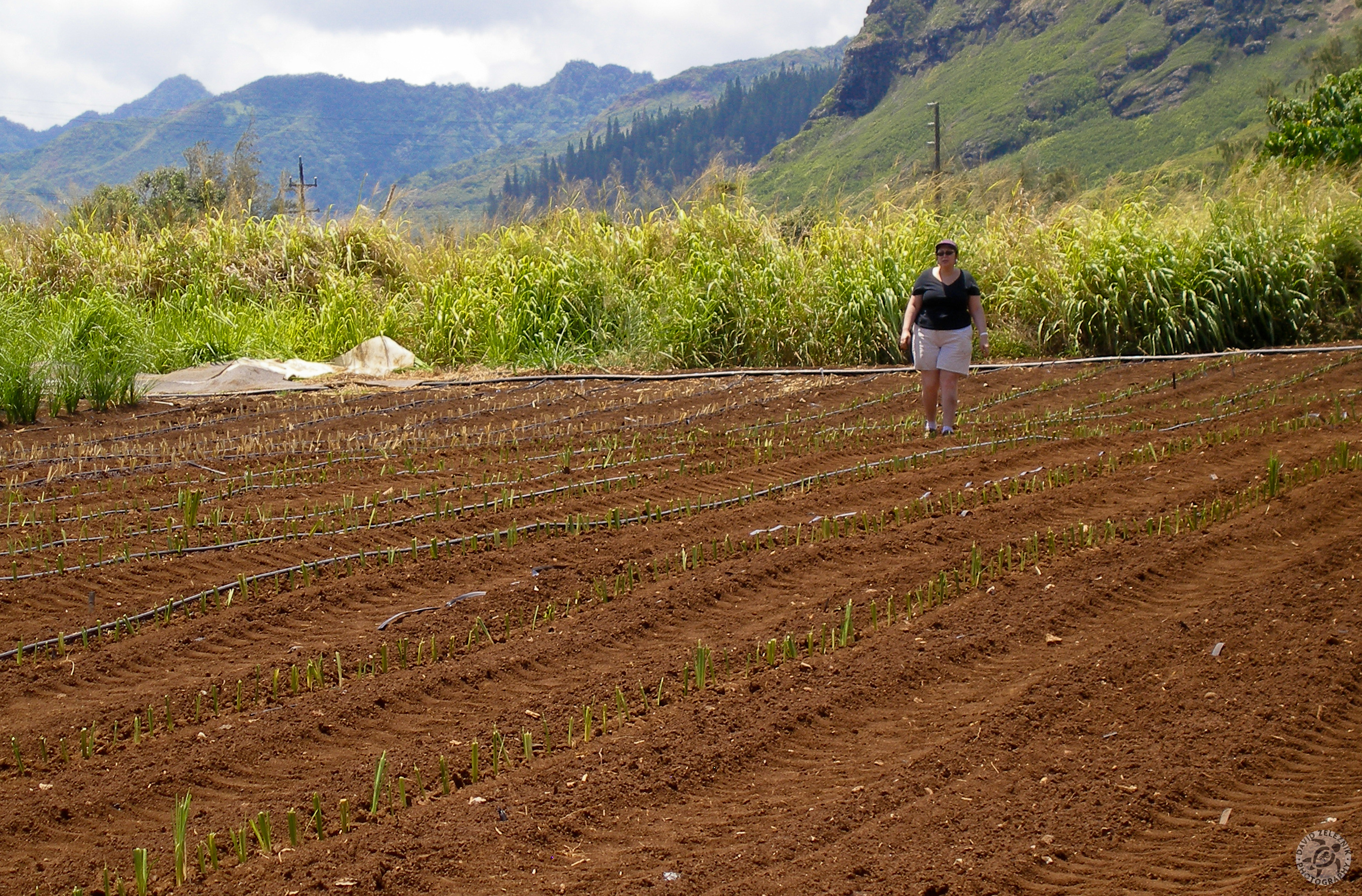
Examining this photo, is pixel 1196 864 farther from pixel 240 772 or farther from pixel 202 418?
pixel 202 418

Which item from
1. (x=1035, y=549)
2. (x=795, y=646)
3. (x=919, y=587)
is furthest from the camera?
(x=1035, y=549)

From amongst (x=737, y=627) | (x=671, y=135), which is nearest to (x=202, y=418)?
(x=737, y=627)

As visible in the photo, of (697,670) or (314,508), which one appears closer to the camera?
(697,670)

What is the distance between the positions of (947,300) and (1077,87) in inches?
2864

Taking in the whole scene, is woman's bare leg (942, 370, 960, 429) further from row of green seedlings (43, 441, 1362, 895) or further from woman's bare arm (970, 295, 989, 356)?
row of green seedlings (43, 441, 1362, 895)

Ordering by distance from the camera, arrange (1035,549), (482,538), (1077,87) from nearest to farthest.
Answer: (1035,549)
(482,538)
(1077,87)

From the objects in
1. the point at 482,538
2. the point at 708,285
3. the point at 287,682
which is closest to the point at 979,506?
the point at 482,538

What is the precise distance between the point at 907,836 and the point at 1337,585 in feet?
7.89

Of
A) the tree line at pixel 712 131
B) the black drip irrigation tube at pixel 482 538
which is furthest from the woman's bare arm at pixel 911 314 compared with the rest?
the tree line at pixel 712 131

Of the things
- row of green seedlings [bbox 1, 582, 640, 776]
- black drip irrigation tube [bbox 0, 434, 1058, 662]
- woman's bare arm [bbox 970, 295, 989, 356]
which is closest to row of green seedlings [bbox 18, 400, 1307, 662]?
black drip irrigation tube [bbox 0, 434, 1058, 662]

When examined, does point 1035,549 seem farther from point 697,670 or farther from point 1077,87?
point 1077,87

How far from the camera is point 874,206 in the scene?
13.0 metres

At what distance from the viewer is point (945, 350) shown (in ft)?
23.6

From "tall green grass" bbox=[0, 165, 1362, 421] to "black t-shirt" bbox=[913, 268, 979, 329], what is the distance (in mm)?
3756
